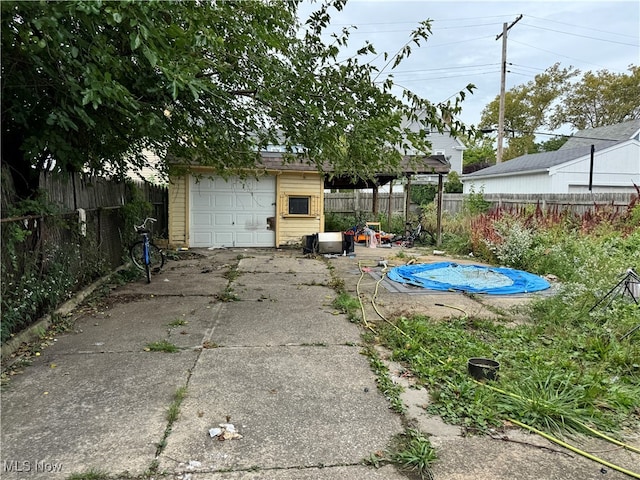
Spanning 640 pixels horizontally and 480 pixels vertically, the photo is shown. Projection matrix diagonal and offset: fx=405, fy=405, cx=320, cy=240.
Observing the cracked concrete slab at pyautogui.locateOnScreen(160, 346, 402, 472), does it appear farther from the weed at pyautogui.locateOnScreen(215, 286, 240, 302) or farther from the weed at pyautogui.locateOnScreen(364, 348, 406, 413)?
the weed at pyautogui.locateOnScreen(215, 286, 240, 302)

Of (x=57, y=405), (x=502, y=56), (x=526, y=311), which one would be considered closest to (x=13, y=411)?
(x=57, y=405)

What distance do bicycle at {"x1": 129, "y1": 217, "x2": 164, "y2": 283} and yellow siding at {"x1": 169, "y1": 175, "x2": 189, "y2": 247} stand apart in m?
3.10

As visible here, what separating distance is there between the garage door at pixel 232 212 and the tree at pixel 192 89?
198 inches

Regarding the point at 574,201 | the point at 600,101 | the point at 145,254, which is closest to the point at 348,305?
the point at 145,254

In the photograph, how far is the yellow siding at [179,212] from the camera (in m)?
10.9

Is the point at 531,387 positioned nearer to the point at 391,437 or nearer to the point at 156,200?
the point at 391,437

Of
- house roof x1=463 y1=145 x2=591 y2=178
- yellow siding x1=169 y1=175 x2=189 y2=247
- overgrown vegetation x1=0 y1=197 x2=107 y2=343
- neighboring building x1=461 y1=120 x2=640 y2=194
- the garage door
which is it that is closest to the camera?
overgrown vegetation x1=0 y1=197 x2=107 y2=343

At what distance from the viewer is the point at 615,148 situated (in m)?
17.0

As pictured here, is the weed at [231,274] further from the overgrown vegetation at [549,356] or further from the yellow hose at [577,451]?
the yellow hose at [577,451]

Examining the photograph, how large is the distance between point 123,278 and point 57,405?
418 centimetres

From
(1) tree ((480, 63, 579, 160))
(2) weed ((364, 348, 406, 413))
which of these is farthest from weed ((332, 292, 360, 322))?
(1) tree ((480, 63, 579, 160))

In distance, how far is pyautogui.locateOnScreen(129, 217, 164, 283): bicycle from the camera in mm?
6559

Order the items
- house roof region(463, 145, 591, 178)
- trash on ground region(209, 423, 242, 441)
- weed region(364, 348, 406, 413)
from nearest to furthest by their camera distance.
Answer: trash on ground region(209, 423, 242, 441)
weed region(364, 348, 406, 413)
house roof region(463, 145, 591, 178)
